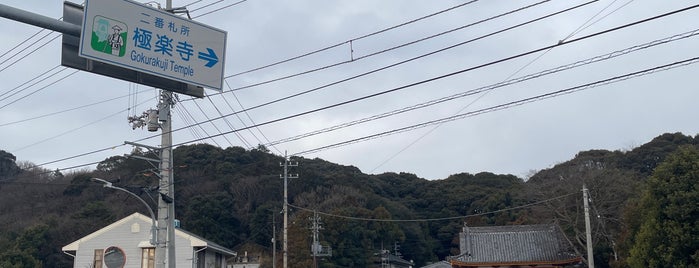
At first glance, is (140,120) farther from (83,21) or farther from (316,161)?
(316,161)

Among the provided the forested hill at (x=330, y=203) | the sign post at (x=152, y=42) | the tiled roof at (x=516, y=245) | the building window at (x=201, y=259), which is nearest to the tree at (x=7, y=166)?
the forested hill at (x=330, y=203)

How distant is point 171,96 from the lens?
17.1 metres

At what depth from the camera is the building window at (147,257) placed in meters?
31.8

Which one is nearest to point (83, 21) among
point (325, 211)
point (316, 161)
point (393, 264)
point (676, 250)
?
point (676, 250)

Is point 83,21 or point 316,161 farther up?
point 316,161

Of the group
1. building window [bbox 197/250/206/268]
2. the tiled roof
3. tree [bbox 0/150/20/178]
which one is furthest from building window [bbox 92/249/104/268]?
the tiled roof

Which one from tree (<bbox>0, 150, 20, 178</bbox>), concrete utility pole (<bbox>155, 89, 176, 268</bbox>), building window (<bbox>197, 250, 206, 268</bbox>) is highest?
tree (<bbox>0, 150, 20, 178</bbox>)

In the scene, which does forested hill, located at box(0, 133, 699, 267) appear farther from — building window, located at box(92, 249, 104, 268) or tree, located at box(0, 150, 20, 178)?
building window, located at box(92, 249, 104, 268)

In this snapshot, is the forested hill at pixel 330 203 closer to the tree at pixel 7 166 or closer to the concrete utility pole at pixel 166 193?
the tree at pixel 7 166

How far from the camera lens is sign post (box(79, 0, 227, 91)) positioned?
11.9 meters

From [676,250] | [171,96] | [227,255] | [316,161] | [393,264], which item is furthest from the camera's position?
[316,161]

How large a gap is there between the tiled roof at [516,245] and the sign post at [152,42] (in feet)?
91.2

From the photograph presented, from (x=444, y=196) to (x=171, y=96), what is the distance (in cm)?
5333

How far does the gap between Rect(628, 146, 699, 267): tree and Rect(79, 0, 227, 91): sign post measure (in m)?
16.3
